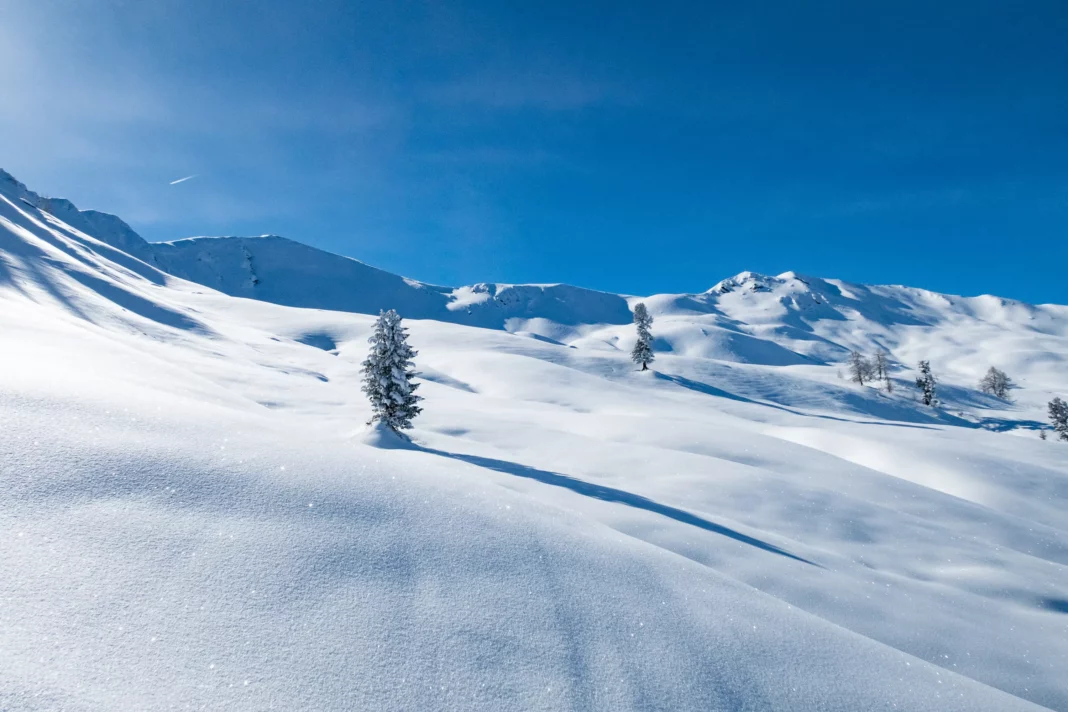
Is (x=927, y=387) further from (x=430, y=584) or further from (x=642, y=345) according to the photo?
(x=430, y=584)

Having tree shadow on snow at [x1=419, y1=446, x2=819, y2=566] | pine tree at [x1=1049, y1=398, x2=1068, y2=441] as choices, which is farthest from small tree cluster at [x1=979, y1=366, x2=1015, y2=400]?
tree shadow on snow at [x1=419, y1=446, x2=819, y2=566]

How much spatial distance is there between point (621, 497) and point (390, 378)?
1185 centimetres

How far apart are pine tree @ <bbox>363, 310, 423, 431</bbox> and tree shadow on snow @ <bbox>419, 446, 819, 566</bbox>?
4.42m

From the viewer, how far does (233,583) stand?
5.02 m

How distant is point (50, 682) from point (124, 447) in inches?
145

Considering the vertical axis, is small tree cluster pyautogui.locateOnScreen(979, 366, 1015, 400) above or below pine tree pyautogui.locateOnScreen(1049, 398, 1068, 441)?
above

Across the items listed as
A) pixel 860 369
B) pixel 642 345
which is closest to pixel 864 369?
pixel 860 369

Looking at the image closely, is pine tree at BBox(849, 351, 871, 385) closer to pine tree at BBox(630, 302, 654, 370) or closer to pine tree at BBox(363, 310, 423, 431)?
pine tree at BBox(630, 302, 654, 370)

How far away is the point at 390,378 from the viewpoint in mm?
22391

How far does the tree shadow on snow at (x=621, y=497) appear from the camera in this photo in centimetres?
1285

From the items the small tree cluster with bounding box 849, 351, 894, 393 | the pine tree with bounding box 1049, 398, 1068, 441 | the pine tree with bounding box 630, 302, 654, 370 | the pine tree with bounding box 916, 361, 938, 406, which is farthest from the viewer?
the small tree cluster with bounding box 849, 351, 894, 393

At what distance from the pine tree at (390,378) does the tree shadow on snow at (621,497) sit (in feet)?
14.5

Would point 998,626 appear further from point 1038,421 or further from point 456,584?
point 1038,421

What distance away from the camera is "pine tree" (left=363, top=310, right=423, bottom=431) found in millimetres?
22156
